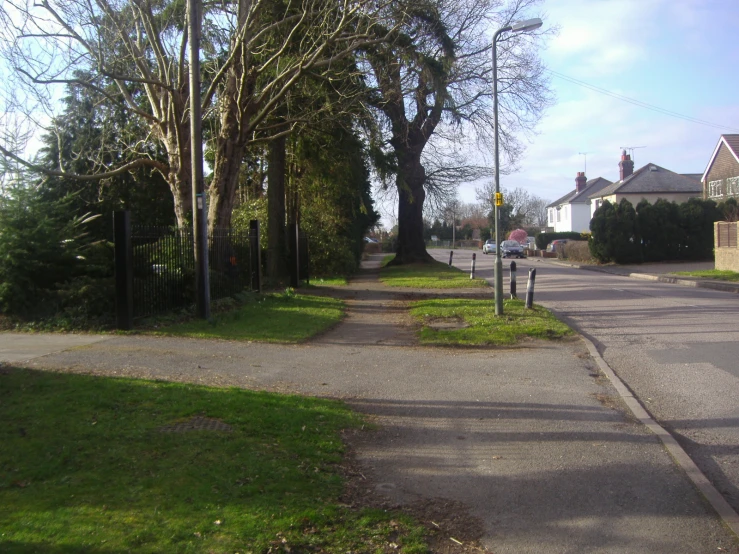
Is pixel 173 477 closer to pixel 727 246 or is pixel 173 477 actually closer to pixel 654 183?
pixel 727 246

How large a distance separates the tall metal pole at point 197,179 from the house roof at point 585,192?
220 ft

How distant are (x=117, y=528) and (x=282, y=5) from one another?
1725 cm

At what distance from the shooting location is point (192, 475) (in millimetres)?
4910

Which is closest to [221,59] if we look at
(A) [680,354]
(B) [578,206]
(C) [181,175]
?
(C) [181,175]

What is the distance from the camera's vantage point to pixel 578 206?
7756 centimetres

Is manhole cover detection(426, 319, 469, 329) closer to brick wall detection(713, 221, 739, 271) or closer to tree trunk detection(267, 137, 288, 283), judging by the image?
tree trunk detection(267, 137, 288, 283)

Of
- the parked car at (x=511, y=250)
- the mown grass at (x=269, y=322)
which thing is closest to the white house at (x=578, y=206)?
the parked car at (x=511, y=250)

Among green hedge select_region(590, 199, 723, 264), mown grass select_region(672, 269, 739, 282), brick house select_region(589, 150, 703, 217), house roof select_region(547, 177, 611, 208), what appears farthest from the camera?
house roof select_region(547, 177, 611, 208)

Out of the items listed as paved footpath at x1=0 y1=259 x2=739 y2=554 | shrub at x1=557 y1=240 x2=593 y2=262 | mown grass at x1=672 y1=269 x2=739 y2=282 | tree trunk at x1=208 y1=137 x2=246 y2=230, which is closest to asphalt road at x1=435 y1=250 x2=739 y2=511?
paved footpath at x1=0 y1=259 x2=739 y2=554

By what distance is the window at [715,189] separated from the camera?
48.4 meters

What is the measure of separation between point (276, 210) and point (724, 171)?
37906 millimetres

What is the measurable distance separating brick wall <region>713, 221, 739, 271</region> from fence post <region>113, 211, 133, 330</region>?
24.6m

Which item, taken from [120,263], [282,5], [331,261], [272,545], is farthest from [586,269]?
[272,545]

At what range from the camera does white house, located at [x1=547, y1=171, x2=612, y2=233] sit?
77.3 meters
